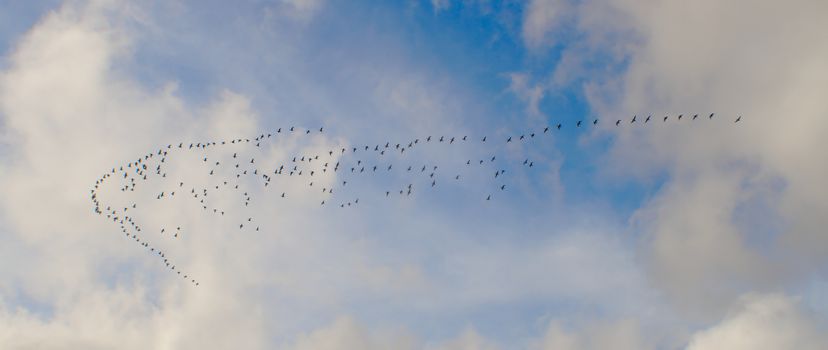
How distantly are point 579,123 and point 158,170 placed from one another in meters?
87.7

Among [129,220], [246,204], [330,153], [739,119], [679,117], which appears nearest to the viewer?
[679,117]

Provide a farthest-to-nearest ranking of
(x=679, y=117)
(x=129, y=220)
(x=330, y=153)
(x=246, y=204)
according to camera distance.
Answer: (x=129, y=220)
(x=246, y=204)
(x=330, y=153)
(x=679, y=117)

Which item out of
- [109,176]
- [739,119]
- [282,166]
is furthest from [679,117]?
[109,176]

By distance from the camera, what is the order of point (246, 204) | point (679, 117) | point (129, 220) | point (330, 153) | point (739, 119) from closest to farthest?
point (679, 117), point (739, 119), point (330, 153), point (246, 204), point (129, 220)

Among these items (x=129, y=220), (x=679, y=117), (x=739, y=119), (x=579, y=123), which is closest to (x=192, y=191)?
(x=129, y=220)

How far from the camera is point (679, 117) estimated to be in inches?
3472

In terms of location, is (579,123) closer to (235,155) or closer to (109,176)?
(235,155)

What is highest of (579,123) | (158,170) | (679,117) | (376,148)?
(158,170)

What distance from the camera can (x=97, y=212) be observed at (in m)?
125

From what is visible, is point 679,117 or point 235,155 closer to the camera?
point 679,117

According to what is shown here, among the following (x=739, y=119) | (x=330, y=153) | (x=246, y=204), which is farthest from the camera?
(x=246, y=204)

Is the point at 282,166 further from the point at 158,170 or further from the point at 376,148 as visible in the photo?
the point at 158,170

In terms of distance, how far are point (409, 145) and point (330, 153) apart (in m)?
16.1

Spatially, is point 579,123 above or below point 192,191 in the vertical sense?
below
